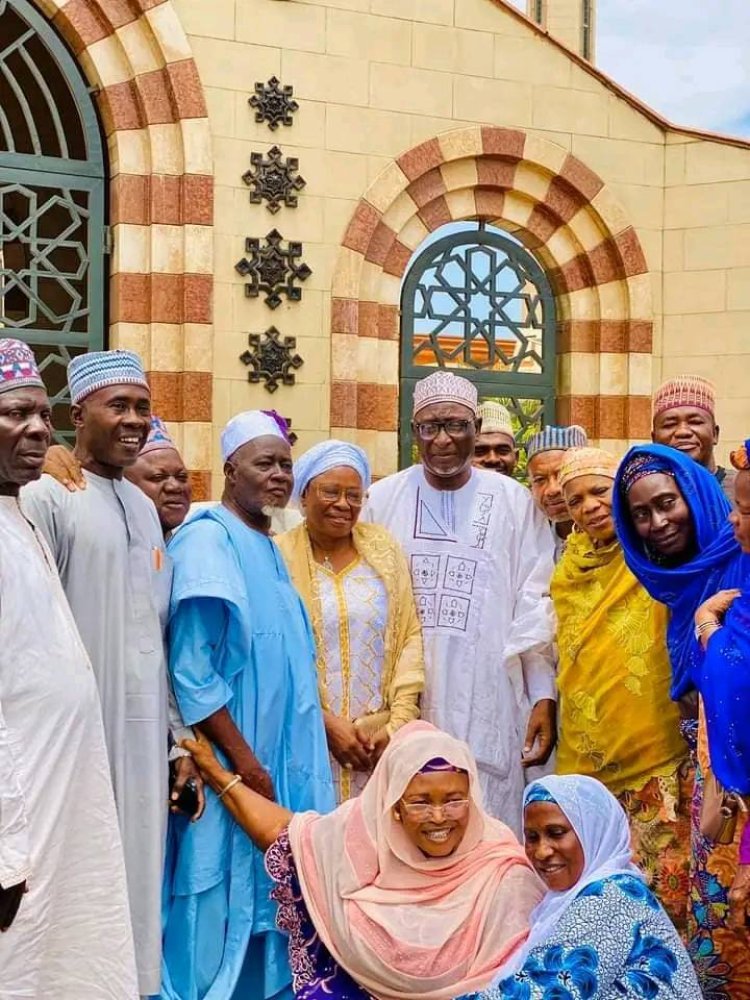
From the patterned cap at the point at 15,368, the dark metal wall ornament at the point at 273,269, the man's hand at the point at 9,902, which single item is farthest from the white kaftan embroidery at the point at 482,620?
the dark metal wall ornament at the point at 273,269

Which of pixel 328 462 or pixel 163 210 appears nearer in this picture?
pixel 328 462

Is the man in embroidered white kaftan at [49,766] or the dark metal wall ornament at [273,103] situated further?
the dark metal wall ornament at [273,103]

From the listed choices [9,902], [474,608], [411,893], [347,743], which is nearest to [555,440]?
[474,608]

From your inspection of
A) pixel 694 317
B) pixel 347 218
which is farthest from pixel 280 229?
pixel 694 317

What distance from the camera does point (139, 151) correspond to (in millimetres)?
7312

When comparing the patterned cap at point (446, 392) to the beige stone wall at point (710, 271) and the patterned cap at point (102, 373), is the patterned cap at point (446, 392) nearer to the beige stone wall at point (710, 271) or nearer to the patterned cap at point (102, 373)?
the patterned cap at point (102, 373)

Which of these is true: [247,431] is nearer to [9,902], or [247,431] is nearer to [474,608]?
[474,608]

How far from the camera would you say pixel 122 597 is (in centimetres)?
345

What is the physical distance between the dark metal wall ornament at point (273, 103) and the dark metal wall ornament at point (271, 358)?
117cm

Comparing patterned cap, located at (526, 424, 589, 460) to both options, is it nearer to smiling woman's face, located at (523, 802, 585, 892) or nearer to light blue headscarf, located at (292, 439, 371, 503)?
light blue headscarf, located at (292, 439, 371, 503)

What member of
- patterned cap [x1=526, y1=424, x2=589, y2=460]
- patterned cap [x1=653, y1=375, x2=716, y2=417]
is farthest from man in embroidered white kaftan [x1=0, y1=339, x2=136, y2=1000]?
patterned cap [x1=526, y1=424, x2=589, y2=460]

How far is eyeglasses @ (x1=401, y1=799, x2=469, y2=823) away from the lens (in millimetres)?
3406

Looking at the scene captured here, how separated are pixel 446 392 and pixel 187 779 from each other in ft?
5.34

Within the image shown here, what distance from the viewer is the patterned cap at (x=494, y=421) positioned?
577 cm
